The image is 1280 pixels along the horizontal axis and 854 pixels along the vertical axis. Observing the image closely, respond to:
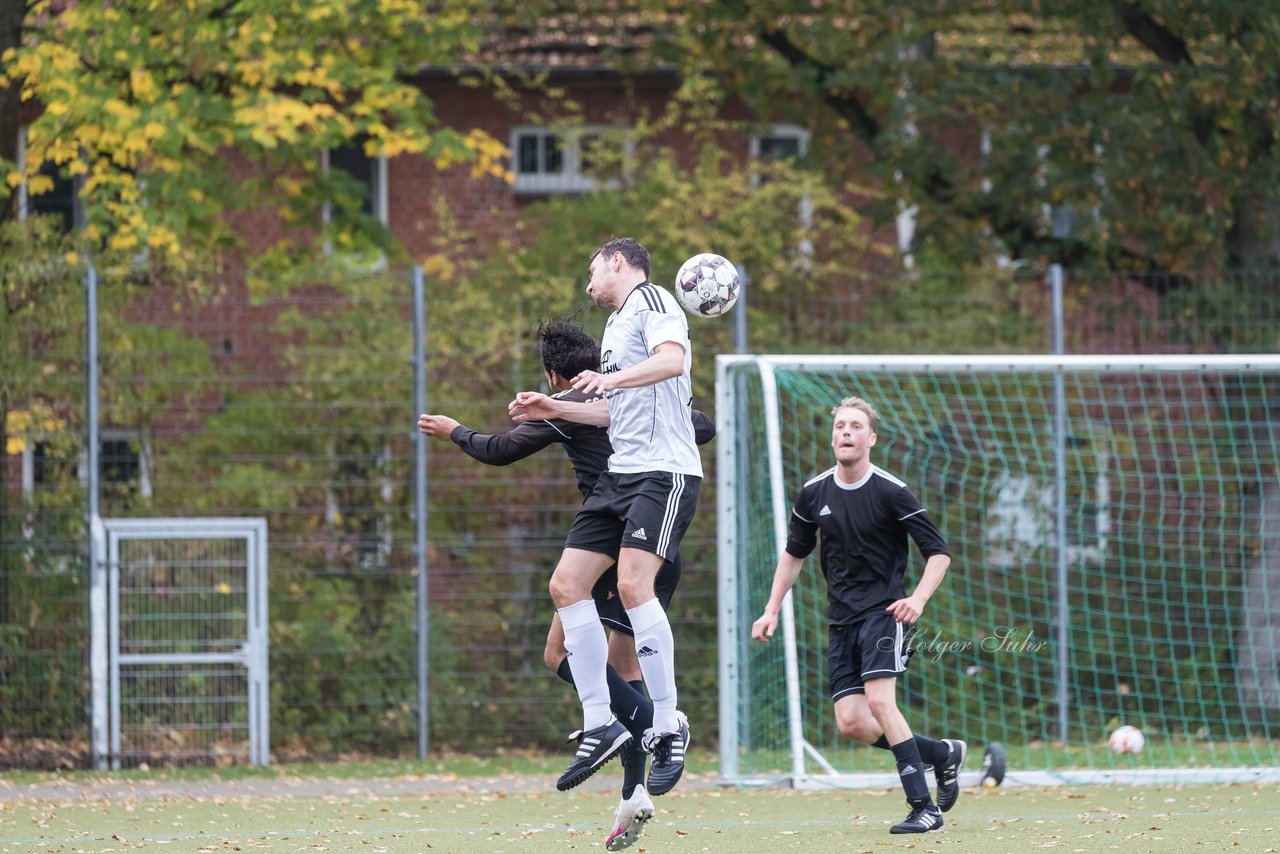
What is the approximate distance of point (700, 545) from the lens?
1272cm

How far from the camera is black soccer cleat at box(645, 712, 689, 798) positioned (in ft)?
22.8

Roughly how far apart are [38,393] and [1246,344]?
27.8ft

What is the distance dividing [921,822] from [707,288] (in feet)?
7.88

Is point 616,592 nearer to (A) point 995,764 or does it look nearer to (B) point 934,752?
(B) point 934,752

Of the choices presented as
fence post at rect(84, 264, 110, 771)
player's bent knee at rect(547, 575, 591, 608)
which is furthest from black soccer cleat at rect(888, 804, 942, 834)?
fence post at rect(84, 264, 110, 771)

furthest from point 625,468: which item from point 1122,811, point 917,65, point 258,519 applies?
point 917,65

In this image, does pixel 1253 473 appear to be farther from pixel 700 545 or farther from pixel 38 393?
pixel 38 393

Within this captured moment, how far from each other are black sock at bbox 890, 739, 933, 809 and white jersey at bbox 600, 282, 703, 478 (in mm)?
1676

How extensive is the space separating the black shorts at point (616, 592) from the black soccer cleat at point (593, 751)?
1.74 ft

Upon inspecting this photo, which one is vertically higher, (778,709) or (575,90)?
(575,90)

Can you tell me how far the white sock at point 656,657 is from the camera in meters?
6.99

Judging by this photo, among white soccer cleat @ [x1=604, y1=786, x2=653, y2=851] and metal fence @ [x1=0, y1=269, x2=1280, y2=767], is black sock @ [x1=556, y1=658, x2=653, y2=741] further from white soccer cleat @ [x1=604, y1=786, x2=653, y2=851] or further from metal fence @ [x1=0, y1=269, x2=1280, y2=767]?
metal fence @ [x1=0, y1=269, x2=1280, y2=767]

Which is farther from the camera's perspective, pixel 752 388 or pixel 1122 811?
pixel 752 388

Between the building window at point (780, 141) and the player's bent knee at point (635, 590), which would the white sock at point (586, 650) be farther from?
the building window at point (780, 141)
